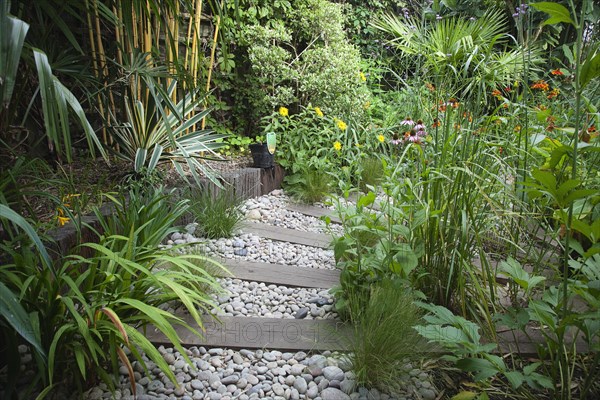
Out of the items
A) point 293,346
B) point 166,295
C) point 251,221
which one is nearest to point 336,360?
point 293,346

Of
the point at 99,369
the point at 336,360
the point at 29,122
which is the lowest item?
the point at 336,360

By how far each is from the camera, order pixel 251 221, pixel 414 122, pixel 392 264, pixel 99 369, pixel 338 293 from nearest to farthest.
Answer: pixel 99 369
pixel 392 264
pixel 338 293
pixel 414 122
pixel 251 221

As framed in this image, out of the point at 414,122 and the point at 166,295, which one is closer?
the point at 166,295

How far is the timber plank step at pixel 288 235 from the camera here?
8.14 feet

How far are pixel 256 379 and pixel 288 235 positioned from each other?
124 centimetres

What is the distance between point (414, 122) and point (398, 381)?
1.09 meters

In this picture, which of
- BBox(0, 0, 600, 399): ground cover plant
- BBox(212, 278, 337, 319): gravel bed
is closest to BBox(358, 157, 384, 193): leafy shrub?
BBox(0, 0, 600, 399): ground cover plant

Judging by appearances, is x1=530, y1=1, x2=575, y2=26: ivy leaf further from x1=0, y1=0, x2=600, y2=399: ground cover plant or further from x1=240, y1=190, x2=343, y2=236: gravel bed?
x1=240, y1=190, x2=343, y2=236: gravel bed

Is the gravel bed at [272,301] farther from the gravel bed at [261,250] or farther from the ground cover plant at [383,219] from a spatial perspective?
the gravel bed at [261,250]

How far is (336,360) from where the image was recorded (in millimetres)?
1423

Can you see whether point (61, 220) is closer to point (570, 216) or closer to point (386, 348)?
point (386, 348)

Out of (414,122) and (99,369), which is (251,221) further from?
(99,369)

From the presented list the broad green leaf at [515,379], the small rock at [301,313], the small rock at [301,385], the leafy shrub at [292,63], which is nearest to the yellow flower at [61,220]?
the small rock at [301,313]

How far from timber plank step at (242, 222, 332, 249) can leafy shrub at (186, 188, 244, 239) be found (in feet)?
0.40
